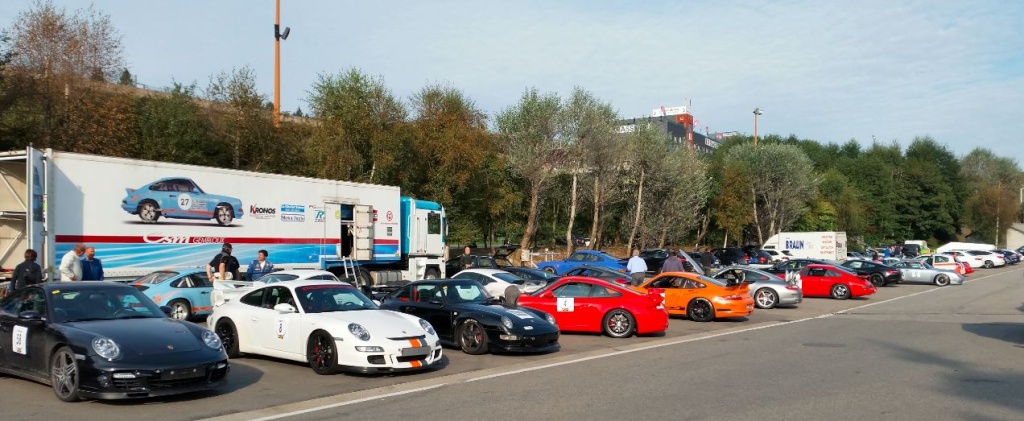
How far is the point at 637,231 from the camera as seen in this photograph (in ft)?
186

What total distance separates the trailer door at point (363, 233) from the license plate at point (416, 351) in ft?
48.5

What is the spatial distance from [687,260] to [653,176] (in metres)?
24.7

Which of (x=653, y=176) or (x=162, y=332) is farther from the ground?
(x=653, y=176)

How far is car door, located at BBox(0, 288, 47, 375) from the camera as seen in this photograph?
9375 mm

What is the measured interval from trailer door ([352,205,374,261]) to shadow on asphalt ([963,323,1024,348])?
672 inches

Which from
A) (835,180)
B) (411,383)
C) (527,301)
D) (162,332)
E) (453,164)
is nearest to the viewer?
(162,332)

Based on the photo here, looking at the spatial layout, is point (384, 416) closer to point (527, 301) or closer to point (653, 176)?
point (527, 301)

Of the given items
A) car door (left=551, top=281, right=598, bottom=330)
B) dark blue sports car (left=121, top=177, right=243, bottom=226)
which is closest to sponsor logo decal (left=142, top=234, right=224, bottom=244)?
dark blue sports car (left=121, top=177, right=243, bottom=226)

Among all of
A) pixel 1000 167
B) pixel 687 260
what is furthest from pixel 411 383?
pixel 1000 167

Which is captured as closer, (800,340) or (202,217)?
(800,340)

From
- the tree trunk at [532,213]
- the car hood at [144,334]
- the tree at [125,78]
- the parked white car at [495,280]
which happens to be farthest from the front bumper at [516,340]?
the tree trunk at [532,213]

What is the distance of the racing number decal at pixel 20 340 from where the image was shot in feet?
31.4

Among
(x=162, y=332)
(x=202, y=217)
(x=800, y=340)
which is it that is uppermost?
(x=202, y=217)

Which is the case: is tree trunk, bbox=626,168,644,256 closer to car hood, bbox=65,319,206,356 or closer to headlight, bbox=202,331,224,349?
headlight, bbox=202,331,224,349
